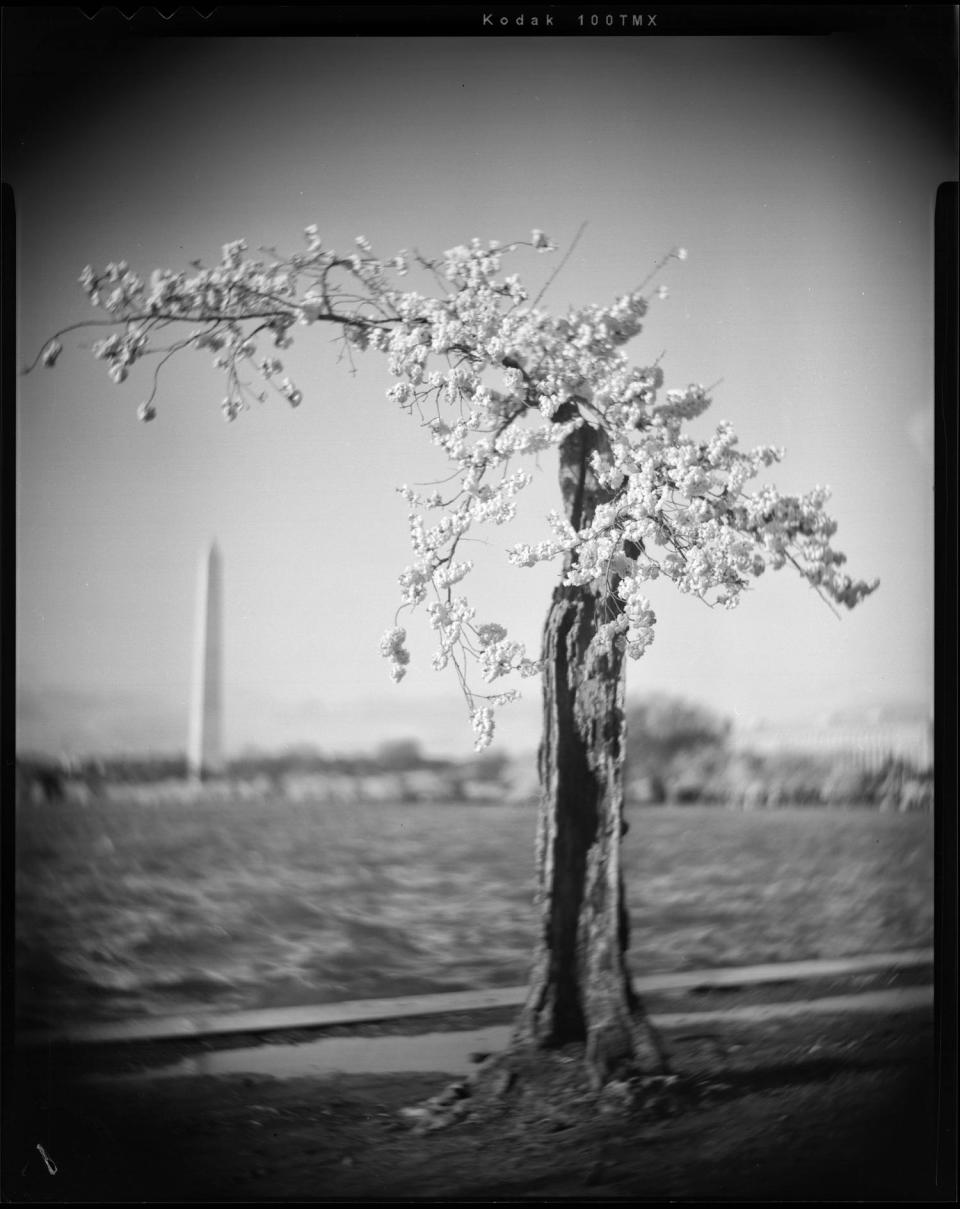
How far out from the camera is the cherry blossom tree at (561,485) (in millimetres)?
2279

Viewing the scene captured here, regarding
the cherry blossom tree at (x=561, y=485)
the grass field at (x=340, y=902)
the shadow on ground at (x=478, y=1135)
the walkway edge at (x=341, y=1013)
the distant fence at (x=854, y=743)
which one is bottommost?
the shadow on ground at (x=478, y=1135)

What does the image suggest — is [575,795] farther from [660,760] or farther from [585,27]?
[585,27]

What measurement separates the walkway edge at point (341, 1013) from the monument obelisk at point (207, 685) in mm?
533

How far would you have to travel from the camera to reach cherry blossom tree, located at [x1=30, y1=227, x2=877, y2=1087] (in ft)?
7.48

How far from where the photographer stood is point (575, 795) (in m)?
2.31

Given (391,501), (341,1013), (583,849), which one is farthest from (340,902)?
(391,501)

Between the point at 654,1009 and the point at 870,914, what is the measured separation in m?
0.54

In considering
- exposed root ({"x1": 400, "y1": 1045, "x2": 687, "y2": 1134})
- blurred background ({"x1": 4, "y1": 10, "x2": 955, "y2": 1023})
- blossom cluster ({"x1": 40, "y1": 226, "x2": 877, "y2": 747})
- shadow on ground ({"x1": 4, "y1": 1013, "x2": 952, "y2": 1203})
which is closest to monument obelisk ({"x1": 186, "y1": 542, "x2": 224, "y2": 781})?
blurred background ({"x1": 4, "y1": 10, "x2": 955, "y2": 1023})

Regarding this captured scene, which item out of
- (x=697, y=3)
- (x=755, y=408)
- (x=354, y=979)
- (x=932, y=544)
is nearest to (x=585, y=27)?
(x=697, y=3)

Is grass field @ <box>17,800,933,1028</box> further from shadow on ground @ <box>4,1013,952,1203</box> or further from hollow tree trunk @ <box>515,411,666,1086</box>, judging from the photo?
shadow on ground @ <box>4,1013,952,1203</box>

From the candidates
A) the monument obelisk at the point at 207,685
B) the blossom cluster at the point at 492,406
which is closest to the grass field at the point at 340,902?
the monument obelisk at the point at 207,685

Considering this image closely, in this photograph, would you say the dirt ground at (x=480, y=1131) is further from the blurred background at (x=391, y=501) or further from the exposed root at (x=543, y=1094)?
the blurred background at (x=391, y=501)

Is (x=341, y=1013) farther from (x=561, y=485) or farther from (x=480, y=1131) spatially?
(x=561, y=485)

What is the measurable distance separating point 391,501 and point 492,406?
31cm
